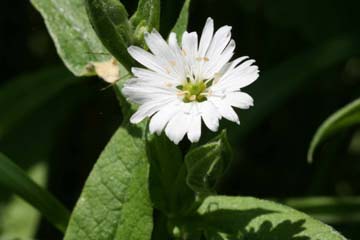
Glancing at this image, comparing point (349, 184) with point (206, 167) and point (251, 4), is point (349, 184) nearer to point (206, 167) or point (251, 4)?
point (251, 4)

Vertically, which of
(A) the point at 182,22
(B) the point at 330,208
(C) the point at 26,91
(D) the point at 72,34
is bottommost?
(B) the point at 330,208

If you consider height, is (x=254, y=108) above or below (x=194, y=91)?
below

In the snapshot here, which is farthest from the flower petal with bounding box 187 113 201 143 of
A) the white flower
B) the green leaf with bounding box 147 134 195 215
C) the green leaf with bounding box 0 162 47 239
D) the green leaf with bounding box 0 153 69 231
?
the green leaf with bounding box 0 162 47 239

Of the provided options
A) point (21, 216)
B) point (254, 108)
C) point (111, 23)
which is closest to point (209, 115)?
point (111, 23)

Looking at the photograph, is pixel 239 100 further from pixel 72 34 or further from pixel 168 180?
pixel 72 34

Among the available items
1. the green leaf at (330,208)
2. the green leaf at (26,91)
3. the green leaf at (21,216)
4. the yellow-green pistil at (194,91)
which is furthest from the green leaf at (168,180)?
the green leaf at (26,91)

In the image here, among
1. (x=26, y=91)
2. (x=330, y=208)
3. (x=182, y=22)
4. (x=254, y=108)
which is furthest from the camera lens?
(x=26, y=91)

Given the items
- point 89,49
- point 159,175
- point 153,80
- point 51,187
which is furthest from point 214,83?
point 51,187

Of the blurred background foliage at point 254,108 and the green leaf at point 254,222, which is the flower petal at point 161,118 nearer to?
the green leaf at point 254,222
